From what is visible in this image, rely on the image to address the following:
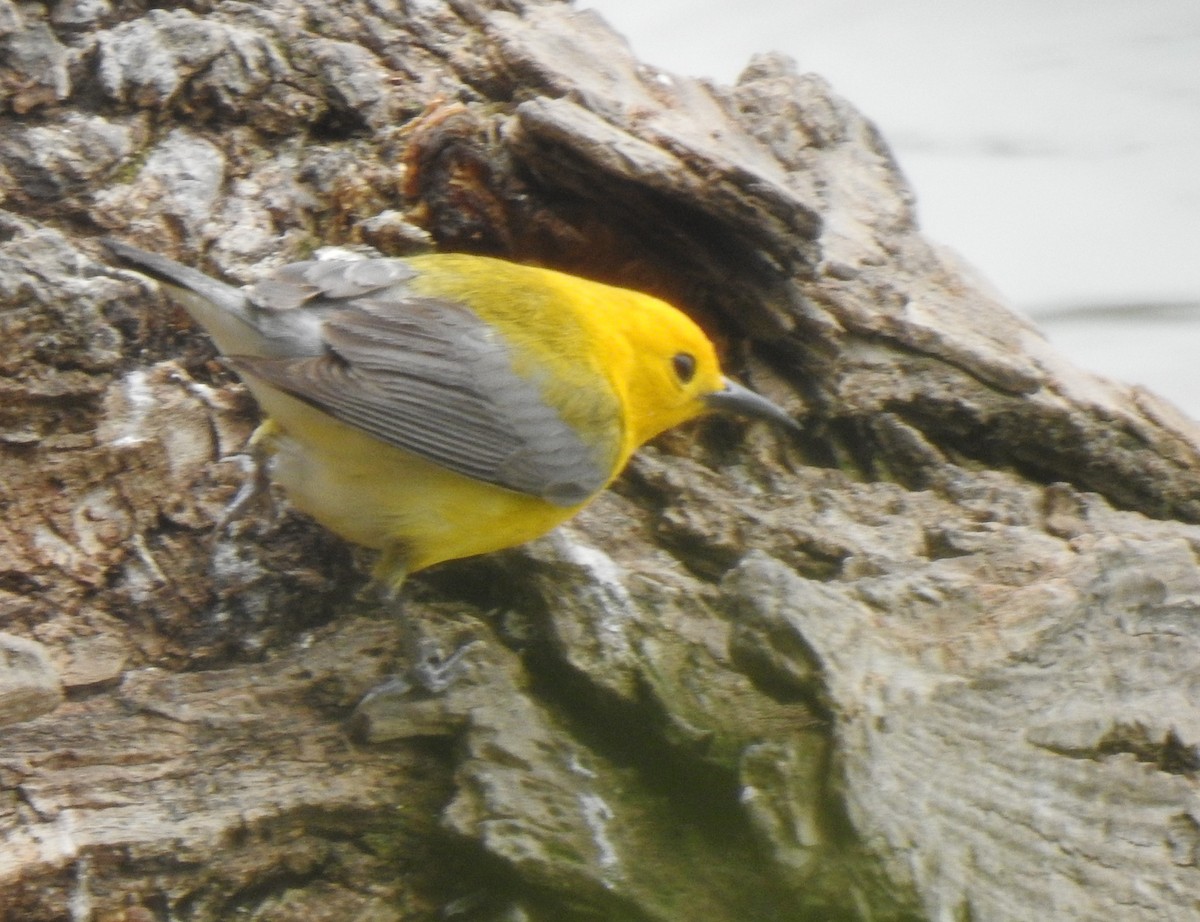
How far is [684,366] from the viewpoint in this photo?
3686 millimetres

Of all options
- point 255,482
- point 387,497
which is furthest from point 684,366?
point 255,482

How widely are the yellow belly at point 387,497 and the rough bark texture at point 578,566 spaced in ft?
0.38

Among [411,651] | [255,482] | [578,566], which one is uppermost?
[578,566]

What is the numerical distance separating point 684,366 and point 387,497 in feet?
2.95

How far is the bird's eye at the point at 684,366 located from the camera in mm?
3678

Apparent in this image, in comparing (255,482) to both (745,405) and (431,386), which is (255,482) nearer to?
(431,386)

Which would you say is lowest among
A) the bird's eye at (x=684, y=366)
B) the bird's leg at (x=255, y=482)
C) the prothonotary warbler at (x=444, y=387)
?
the bird's leg at (x=255, y=482)

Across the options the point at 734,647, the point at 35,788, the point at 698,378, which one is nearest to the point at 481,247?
the point at 698,378

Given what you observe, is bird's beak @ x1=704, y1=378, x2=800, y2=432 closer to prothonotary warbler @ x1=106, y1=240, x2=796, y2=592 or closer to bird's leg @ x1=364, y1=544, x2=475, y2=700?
prothonotary warbler @ x1=106, y1=240, x2=796, y2=592

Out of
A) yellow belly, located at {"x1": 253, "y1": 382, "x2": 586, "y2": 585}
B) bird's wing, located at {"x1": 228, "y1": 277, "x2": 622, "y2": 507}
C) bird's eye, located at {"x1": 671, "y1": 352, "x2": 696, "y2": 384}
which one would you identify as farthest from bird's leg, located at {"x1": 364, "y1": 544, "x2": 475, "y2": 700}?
bird's eye, located at {"x1": 671, "y1": 352, "x2": 696, "y2": 384}

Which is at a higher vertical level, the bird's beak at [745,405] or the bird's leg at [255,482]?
the bird's beak at [745,405]

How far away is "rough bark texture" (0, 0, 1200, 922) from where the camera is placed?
265cm

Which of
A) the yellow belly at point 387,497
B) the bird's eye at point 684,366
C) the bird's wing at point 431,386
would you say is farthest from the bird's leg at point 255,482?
the bird's eye at point 684,366

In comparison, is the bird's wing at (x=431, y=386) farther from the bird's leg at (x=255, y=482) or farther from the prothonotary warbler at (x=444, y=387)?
the bird's leg at (x=255, y=482)
